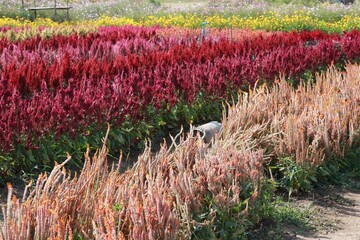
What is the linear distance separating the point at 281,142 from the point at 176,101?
7.31 feet

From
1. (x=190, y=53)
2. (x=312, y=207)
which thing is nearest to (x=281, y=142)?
(x=312, y=207)

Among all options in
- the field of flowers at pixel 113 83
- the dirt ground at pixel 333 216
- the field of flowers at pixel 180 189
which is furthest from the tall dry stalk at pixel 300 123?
the field of flowers at pixel 113 83

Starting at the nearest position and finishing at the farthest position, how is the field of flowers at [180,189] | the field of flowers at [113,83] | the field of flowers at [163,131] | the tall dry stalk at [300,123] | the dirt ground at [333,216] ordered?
the field of flowers at [180,189], the field of flowers at [163,131], the dirt ground at [333,216], the tall dry stalk at [300,123], the field of flowers at [113,83]

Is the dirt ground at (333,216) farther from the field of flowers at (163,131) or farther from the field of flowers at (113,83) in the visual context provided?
the field of flowers at (113,83)

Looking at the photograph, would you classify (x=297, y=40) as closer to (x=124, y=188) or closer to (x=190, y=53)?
(x=190, y=53)

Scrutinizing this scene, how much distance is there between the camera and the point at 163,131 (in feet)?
27.0

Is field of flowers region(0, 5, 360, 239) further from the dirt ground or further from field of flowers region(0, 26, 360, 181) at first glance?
the dirt ground

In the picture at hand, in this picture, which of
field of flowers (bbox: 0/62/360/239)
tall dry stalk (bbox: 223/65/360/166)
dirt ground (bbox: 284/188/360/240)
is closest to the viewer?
field of flowers (bbox: 0/62/360/239)

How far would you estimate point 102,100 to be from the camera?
7172 millimetres

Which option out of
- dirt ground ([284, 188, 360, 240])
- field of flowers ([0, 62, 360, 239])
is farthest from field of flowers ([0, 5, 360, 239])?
dirt ground ([284, 188, 360, 240])

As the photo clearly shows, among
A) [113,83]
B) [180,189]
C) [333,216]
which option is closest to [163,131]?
[113,83]

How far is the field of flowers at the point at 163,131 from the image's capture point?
13.3ft

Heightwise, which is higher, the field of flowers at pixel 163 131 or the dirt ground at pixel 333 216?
the field of flowers at pixel 163 131

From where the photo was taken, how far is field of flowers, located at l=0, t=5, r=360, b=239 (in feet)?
13.3
